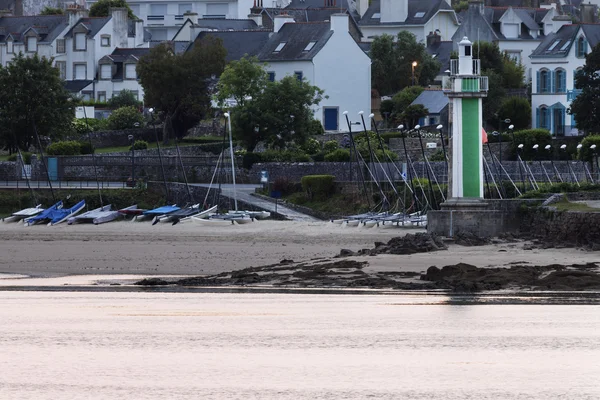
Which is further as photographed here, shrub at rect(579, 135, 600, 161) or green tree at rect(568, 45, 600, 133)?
green tree at rect(568, 45, 600, 133)

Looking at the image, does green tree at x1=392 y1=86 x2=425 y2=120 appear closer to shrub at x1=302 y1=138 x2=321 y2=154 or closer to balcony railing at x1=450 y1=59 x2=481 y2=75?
shrub at x1=302 y1=138 x2=321 y2=154

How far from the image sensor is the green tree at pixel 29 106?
246 ft

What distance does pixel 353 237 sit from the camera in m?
46.2

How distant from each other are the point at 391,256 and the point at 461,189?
23.2 ft

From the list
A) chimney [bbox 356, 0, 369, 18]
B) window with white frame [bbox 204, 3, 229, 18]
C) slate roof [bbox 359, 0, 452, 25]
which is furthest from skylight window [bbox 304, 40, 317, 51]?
window with white frame [bbox 204, 3, 229, 18]

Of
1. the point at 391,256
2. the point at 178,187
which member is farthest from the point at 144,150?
the point at 391,256

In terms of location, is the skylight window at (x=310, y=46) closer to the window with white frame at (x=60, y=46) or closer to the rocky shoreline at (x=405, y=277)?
the window with white frame at (x=60, y=46)

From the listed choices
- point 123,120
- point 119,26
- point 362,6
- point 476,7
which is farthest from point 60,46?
point 476,7

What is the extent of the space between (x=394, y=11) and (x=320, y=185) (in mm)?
50007

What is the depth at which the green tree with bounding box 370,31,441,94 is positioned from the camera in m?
93.8

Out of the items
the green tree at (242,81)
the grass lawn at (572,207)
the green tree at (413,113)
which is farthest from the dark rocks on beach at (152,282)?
the green tree at (413,113)

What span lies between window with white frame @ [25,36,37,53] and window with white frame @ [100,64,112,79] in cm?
629

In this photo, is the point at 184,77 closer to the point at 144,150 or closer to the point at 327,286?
the point at 144,150

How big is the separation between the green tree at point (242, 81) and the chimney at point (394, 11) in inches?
1285
